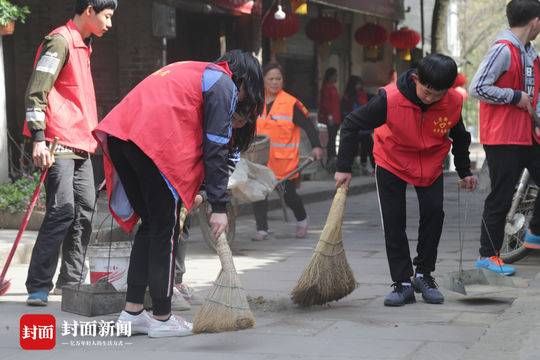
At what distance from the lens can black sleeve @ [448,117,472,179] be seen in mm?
7354

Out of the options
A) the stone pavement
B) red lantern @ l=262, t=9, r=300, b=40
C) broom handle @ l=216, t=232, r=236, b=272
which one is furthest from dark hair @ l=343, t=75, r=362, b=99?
broom handle @ l=216, t=232, r=236, b=272

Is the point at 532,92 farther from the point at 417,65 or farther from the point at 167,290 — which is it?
the point at 167,290

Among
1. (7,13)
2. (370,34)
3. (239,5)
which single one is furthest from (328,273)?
(370,34)

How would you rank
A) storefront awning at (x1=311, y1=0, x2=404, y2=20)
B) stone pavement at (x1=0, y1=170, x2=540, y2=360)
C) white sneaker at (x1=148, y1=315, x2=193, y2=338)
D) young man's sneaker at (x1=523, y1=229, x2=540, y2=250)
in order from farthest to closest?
1. storefront awning at (x1=311, y1=0, x2=404, y2=20)
2. young man's sneaker at (x1=523, y1=229, x2=540, y2=250)
3. white sneaker at (x1=148, y1=315, x2=193, y2=338)
4. stone pavement at (x1=0, y1=170, x2=540, y2=360)

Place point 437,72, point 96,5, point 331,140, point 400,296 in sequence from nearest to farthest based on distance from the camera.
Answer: point 437,72 → point 400,296 → point 96,5 → point 331,140

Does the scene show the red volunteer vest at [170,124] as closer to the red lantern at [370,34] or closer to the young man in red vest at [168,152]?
the young man in red vest at [168,152]

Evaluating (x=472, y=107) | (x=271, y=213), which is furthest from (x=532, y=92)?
(x=472, y=107)

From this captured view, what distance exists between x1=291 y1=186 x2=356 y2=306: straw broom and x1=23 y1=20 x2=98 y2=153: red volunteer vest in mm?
1625

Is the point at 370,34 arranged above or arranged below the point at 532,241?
above

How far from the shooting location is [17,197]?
36.3ft

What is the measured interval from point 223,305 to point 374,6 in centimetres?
1703

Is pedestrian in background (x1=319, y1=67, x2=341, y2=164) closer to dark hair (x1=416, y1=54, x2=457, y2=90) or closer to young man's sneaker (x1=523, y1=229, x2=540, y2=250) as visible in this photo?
young man's sneaker (x1=523, y1=229, x2=540, y2=250)

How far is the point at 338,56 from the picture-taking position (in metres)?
24.2

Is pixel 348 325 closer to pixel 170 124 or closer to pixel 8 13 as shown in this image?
pixel 170 124
